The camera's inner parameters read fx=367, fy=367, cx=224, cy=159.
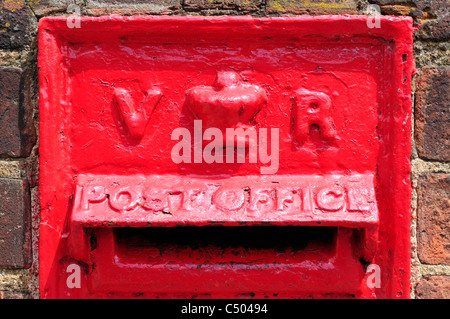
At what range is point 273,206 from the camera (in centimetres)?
65

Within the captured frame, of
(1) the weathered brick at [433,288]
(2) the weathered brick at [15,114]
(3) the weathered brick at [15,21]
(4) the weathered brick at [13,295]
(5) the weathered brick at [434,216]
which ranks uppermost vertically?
(3) the weathered brick at [15,21]

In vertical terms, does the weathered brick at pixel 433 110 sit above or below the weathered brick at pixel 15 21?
below

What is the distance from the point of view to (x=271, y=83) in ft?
2.28

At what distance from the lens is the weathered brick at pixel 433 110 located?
72cm

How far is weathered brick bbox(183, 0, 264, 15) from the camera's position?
702 millimetres

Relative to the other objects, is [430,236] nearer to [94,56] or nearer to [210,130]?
[210,130]

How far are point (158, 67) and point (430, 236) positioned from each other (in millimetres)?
636

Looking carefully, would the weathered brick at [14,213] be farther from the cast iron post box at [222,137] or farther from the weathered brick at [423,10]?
the weathered brick at [423,10]

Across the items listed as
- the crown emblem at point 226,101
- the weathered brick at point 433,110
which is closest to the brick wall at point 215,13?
the weathered brick at point 433,110

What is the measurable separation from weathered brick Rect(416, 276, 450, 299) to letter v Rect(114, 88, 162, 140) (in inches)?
25.3

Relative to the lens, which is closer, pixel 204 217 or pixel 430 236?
pixel 204 217

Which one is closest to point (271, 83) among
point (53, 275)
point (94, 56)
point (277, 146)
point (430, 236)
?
point (277, 146)
